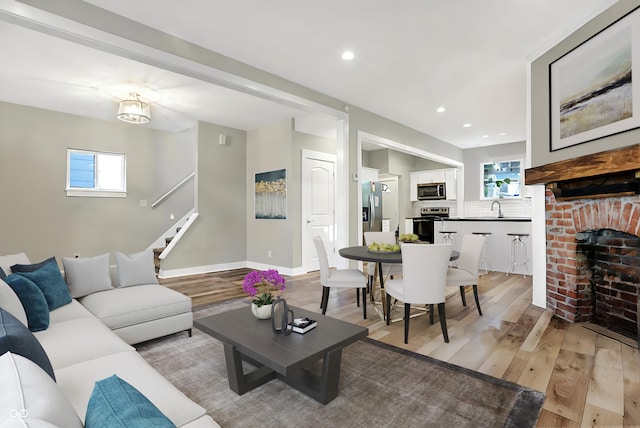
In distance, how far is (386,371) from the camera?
2268 millimetres

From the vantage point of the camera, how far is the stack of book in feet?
6.57

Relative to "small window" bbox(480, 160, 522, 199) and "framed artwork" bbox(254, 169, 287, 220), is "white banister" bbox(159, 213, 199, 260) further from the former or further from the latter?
"small window" bbox(480, 160, 522, 199)

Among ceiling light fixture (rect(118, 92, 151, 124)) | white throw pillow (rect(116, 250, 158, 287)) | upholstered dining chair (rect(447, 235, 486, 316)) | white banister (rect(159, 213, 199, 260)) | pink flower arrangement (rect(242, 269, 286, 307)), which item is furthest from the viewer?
white banister (rect(159, 213, 199, 260))

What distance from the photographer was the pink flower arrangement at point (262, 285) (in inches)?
83.5

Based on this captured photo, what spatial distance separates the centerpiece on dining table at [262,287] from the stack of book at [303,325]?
0.75 feet

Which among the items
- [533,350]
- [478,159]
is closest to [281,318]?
[533,350]

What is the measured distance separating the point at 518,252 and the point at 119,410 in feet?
21.4

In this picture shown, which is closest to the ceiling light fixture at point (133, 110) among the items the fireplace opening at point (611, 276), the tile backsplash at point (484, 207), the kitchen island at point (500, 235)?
the fireplace opening at point (611, 276)

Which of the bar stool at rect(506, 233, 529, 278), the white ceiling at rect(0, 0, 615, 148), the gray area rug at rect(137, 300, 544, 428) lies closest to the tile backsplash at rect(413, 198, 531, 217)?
the bar stool at rect(506, 233, 529, 278)

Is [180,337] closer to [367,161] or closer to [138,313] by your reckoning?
[138,313]

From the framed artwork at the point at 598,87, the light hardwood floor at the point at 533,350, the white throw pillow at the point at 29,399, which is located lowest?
the light hardwood floor at the point at 533,350

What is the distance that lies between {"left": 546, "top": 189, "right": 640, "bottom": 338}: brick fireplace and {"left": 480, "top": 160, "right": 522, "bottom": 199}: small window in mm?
4743

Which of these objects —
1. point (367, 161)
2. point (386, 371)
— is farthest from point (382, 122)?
point (386, 371)

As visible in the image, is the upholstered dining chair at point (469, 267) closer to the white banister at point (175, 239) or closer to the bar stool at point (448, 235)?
the bar stool at point (448, 235)
